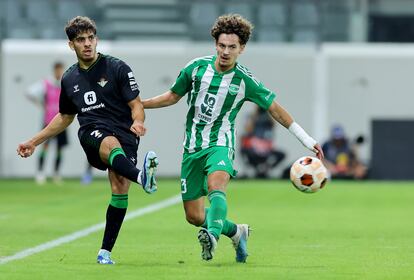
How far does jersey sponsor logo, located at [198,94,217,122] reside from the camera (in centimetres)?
978

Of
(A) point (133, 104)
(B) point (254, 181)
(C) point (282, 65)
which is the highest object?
(A) point (133, 104)

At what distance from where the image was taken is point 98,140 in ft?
31.1

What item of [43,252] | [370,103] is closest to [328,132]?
[370,103]

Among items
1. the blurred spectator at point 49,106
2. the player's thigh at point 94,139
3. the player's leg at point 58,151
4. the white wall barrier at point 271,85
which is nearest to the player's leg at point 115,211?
the player's thigh at point 94,139

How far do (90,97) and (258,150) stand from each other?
1807 cm

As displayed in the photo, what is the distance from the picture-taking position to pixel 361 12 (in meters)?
30.6

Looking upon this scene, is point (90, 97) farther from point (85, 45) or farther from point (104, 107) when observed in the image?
point (85, 45)

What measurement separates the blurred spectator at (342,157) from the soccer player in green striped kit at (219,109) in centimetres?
1674

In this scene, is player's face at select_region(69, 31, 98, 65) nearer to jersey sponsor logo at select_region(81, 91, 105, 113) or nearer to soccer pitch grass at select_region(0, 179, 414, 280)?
jersey sponsor logo at select_region(81, 91, 105, 113)

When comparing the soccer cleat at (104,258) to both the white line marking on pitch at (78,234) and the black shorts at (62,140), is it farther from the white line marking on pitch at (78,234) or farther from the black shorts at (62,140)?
the black shorts at (62,140)

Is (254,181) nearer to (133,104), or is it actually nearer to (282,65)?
(282,65)

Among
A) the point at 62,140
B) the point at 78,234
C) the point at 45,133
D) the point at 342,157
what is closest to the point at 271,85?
the point at 342,157

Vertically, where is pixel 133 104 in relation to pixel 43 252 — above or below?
above

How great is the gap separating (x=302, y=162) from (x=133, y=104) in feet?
4.75
